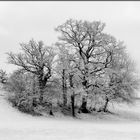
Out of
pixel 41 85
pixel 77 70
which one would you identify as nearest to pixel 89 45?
pixel 77 70

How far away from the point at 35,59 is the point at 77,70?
507 centimetres

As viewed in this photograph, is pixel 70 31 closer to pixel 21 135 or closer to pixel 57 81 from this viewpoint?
pixel 57 81

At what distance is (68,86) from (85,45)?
6.08m

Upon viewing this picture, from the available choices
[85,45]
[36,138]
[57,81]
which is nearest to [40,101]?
[57,81]

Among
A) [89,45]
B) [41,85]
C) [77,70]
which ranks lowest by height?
[41,85]

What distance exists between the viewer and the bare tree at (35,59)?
2823cm

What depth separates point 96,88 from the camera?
1098 inches

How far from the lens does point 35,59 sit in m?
28.8

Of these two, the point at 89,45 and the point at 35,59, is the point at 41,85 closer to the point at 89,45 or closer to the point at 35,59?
the point at 35,59

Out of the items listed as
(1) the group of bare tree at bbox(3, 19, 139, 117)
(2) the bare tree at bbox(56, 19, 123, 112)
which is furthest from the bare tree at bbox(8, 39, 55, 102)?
(2) the bare tree at bbox(56, 19, 123, 112)

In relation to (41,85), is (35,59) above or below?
above

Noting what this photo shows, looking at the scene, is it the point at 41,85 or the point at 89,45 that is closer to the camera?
the point at 41,85

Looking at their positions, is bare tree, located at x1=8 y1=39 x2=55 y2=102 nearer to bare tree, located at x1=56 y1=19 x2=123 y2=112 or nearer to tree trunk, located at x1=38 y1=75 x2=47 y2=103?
tree trunk, located at x1=38 y1=75 x2=47 y2=103

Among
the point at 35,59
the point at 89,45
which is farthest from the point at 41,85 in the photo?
the point at 89,45
